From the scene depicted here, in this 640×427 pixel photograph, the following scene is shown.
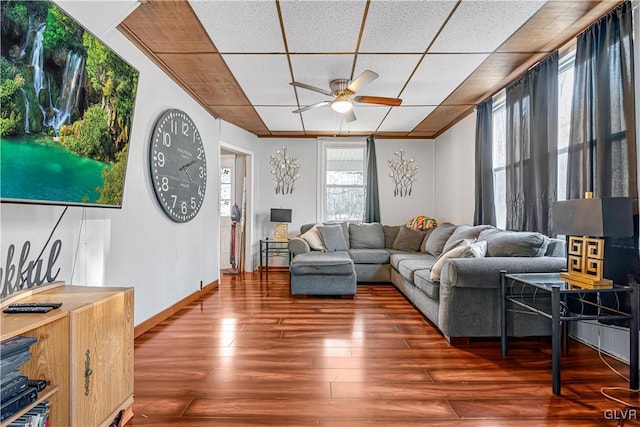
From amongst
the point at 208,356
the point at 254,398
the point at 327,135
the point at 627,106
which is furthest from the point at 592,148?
the point at 327,135

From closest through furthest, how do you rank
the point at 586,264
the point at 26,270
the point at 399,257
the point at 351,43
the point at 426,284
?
the point at 26,270, the point at 586,264, the point at 351,43, the point at 426,284, the point at 399,257

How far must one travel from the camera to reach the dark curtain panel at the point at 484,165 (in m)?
4.18

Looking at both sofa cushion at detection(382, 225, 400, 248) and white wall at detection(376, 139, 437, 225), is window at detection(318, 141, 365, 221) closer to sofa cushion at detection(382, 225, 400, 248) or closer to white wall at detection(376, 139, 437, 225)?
white wall at detection(376, 139, 437, 225)

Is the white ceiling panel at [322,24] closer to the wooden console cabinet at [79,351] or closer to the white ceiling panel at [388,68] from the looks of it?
the white ceiling panel at [388,68]

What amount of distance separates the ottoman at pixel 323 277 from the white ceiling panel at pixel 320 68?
210 centimetres

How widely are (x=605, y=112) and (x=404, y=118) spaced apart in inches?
115

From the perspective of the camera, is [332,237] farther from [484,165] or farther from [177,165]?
[177,165]

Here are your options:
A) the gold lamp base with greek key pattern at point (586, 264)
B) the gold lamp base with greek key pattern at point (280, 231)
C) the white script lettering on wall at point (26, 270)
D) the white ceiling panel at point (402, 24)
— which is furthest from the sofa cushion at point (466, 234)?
the white script lettering on wall at point (26, 270)

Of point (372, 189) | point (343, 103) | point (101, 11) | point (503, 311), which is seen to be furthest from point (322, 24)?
point (372, 189)

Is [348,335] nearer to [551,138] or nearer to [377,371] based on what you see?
[377,371]

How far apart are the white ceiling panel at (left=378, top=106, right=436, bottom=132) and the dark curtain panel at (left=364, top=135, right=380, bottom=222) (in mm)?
494

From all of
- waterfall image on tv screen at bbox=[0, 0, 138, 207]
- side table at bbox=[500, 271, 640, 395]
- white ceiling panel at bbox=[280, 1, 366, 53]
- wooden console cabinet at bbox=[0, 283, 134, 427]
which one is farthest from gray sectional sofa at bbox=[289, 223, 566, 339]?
waterfall image on tv screen at bbox=[0, 0, 138, 207]

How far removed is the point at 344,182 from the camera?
650 cm

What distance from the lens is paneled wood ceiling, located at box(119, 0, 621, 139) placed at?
2.38 meters
